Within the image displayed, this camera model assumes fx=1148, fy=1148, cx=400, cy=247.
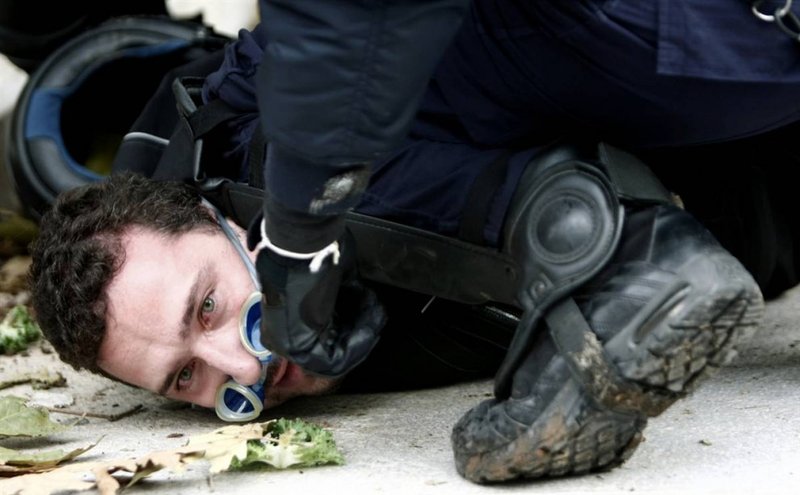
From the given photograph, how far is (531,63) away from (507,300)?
0.39m

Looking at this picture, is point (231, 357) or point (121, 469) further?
point (231, 357)

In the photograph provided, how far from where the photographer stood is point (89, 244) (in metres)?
2.14

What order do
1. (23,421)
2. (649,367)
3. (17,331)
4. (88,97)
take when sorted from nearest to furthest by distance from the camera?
(649,367) → (23,421) → (17,331) → (88,97)

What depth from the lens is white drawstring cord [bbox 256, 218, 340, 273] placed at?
154 centimetres

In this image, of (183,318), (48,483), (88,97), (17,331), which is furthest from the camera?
(88,97)

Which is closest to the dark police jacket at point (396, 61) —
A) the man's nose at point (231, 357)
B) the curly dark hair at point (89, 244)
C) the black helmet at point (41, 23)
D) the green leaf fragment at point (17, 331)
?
the man's nose at point (231, 357)

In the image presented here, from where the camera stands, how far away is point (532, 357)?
5.23 feet

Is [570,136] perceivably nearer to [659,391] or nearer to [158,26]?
[659,391]

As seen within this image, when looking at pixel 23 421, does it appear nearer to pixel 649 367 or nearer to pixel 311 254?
pixel 311 254

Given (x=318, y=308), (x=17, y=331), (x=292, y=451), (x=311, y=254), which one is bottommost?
(x=17, y=331)

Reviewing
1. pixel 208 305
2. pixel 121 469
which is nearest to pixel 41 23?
pixel 208 305

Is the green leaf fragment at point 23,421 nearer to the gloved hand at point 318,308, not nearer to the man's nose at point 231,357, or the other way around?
the man's nose at point 231,357

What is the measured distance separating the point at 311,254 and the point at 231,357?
1.90 ft

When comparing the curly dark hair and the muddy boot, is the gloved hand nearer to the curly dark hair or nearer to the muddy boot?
the muddy boot
